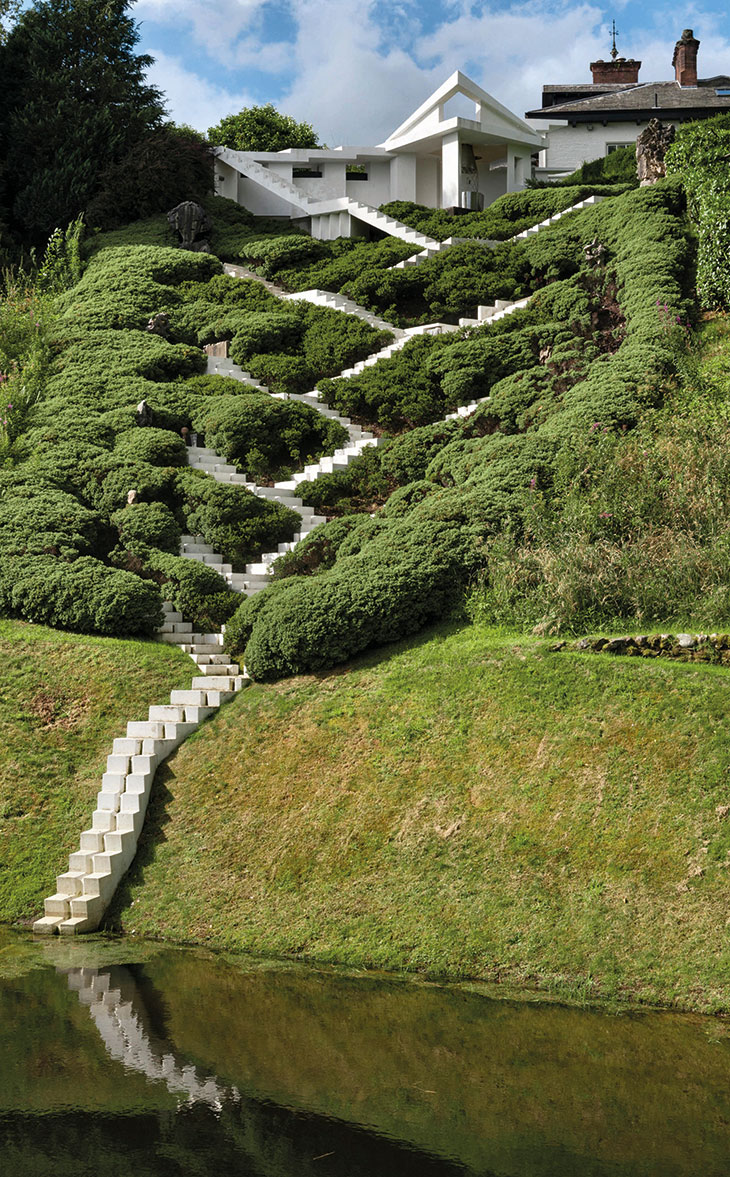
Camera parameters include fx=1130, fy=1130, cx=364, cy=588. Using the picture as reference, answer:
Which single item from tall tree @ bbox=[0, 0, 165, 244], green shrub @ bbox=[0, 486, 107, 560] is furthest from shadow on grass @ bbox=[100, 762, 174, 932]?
tall tree @ bbox=[0, 0, 165, 244]

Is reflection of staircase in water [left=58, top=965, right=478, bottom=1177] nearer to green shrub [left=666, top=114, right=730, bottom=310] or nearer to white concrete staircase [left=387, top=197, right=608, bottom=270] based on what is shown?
green shrub [left=666, top=114, right=730, bottom=310]

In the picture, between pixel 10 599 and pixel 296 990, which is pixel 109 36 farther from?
pixel 296 990

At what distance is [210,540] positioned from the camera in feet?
56.1

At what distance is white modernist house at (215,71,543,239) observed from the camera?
36.6 meters

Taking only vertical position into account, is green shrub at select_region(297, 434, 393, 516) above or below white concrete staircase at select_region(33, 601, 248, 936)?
above

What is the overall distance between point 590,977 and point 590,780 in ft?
6.14

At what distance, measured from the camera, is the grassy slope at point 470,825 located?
8.95m

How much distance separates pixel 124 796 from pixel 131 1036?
4030 millimetres

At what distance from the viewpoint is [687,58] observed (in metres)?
43.5

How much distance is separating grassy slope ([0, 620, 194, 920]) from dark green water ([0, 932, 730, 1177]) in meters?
2.52

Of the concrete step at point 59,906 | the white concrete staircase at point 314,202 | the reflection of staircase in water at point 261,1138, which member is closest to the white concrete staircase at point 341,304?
the white concrete staircase at point 314,202

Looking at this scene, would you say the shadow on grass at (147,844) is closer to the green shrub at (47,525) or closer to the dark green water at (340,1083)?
the dark green water at (340,1083)

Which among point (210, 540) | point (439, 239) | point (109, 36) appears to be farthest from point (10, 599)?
point (109, 36)

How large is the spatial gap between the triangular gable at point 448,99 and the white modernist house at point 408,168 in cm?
3
